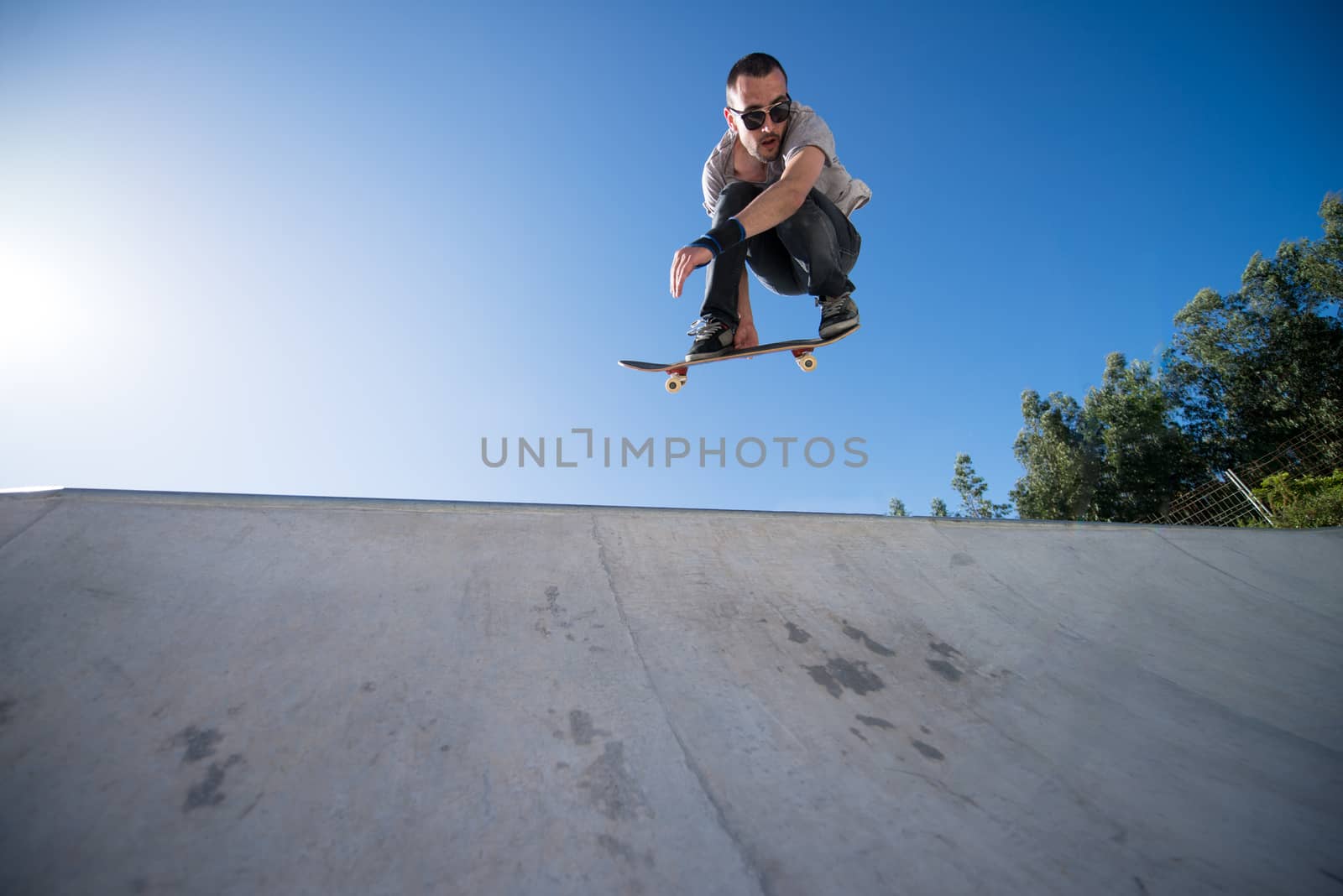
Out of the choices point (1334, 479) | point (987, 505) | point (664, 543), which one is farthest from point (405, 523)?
point (987, 505)

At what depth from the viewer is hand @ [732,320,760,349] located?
15.6 ft

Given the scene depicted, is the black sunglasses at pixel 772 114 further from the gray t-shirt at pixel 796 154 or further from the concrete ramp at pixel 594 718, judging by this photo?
the concrete ramp at pixel 594 718

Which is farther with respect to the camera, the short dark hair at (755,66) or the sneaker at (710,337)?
the sneaker at (710,337)

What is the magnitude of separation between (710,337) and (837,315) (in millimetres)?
944

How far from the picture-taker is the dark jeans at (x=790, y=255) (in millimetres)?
4109

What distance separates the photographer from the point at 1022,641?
2.57 m

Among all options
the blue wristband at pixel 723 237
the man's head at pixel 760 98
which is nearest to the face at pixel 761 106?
the man's head at pixel 760 98

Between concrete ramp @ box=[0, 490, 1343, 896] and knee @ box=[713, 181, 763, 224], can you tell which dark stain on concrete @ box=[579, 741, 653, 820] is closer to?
concrete ramp @ box=[0, 490, 1343, 896]

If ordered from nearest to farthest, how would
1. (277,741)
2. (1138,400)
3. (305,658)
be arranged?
(277,741), (305,658), (1138,400)

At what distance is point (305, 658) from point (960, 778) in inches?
74.2

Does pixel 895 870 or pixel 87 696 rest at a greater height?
pixel 87 696

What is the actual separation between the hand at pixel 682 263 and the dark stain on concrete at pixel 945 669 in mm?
2108

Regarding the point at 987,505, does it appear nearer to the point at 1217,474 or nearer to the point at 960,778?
the point at 1217,474

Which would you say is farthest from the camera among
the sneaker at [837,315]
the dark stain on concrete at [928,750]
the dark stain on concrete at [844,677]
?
the sneaker at [837,315]
